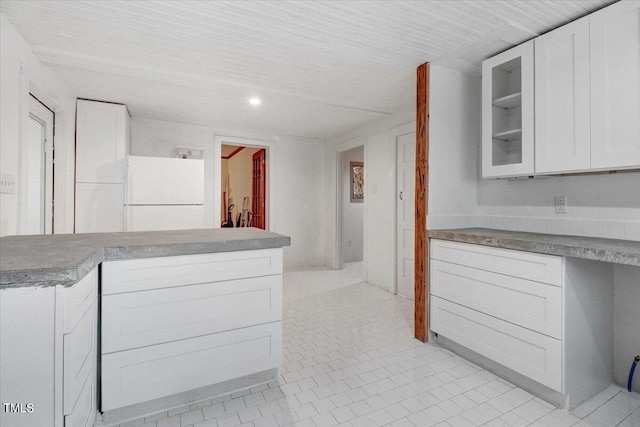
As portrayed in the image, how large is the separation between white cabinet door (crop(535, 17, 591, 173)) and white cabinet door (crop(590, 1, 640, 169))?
4 cm

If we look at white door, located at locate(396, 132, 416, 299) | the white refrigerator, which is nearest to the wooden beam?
white door, located at locate(396, 132, 416, 299)

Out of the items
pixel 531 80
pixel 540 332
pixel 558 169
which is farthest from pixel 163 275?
pixel 531 80

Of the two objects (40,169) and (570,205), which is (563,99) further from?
(40,169)

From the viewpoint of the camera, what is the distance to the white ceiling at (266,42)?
1832mm

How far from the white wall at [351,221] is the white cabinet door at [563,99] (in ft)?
12.0

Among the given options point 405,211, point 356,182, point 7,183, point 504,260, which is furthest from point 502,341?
point 356,182

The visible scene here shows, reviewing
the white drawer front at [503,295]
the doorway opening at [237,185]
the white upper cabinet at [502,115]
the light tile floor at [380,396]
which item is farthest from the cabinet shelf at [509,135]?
the doorway opening at [237,185]

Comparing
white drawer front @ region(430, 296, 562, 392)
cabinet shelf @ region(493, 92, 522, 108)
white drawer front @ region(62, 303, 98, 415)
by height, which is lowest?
white drawer front @ region(430, 296, 562, 392)

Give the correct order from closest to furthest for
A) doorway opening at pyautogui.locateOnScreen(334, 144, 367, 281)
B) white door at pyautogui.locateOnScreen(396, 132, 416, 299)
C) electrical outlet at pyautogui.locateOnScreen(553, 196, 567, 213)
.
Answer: electrical outlet at pyautogui.locateOnScreen(553, 196, 567, 213)
white door at pyautogui.locateOnScreen(396, 132, 416, 299)
doorway opening at pyautogui.locateOnScreen(334, 144, 367, 281)

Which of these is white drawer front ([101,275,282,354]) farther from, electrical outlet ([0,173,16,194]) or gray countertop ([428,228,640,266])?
gray countertop ([428,228,640,266])

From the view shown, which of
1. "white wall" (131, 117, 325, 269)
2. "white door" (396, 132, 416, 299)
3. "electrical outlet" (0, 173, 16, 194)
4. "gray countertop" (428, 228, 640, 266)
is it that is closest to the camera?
"gray countertop" (428, 228, 640, 266)

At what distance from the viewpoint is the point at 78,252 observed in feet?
4.16

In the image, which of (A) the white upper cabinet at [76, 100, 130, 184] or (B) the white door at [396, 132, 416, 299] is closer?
(A) the white upper cabinet at [76, 100, 130, 184]

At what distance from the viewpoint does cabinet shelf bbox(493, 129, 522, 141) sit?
2240 mm
